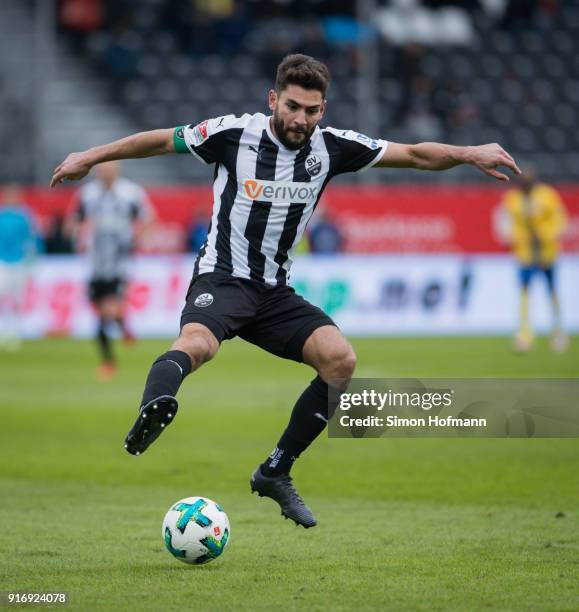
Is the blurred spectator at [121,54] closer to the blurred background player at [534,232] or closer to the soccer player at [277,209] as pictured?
the blurred background player at [534,232]

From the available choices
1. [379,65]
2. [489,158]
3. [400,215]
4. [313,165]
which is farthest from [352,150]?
[379,65]

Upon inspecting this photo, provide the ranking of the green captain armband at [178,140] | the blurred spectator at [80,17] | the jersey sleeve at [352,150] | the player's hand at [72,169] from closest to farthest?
the player's hand at [72,169]
the green captain armband at [178,140]
the jersey sleeve at [352,150]
the blurred spectator at [80,17]

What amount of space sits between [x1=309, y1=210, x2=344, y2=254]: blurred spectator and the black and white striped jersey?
15708 millimetres

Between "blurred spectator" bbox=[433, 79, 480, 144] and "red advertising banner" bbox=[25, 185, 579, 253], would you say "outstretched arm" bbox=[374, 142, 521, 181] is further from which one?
"blurred spectator" bbox=[433, 79, 480, 144]

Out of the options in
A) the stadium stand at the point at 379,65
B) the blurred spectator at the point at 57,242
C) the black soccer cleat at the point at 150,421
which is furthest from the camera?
the stadium stand at the point at 379,65

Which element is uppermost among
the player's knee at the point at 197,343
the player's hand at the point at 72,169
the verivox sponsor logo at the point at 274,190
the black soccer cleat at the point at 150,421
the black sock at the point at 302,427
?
the player's hand at the point at 72,169

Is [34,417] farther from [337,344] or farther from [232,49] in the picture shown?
[232,49]

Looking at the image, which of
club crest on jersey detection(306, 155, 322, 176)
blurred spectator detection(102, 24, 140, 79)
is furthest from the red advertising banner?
club crest on jersey detection(306, 155, 322, 176)

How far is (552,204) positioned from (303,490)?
11046 millimetres

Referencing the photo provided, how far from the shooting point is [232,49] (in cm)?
2645

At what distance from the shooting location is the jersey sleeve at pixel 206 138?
249 inches

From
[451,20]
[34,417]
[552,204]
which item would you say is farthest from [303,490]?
[451,20]

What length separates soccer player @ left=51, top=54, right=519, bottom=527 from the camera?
6.20 m

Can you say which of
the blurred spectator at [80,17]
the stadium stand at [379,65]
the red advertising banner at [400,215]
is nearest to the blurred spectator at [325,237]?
the red advertising banner at [400,215]
